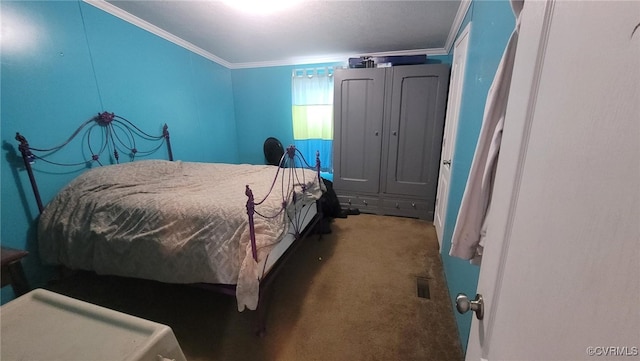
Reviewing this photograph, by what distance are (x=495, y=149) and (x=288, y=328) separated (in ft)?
5.16

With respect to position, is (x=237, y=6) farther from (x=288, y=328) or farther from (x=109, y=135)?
(x=288, y=328)

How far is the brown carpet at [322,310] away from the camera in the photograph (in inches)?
57.1

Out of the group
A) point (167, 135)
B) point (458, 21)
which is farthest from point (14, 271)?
point (458, 21)

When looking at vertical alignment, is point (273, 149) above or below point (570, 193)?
below

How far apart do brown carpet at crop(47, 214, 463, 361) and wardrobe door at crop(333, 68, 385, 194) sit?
1.21m

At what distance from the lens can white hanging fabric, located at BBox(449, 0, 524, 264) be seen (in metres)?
0.71

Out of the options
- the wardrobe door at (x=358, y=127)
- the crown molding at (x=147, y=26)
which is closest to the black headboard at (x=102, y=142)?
the crown molding at (x=147, y=26)

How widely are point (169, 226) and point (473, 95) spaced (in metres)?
2.12

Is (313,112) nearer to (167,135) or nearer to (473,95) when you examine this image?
(167,135)

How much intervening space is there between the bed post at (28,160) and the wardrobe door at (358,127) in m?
2.89

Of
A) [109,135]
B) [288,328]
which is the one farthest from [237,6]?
[288,328]

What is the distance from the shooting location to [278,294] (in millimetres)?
1900

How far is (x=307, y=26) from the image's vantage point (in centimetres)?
257

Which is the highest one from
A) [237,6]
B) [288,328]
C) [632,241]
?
[237,6]
